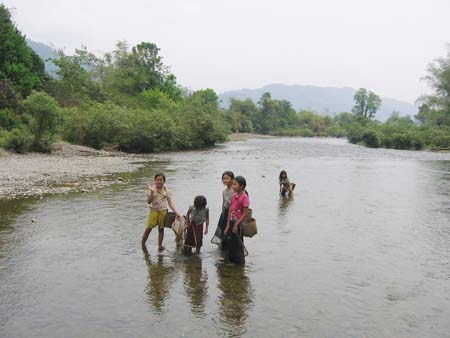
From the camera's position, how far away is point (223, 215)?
28.5 feet

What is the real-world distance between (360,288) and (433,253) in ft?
10.5

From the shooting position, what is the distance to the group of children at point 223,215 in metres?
8.05

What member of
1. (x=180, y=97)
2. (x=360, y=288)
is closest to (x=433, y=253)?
(x=360, y=288)

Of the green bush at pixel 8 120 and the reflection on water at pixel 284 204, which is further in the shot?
the green bush at pixel 8 120

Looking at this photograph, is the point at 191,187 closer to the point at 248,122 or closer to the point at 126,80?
the point at 126,80

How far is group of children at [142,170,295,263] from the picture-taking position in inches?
317

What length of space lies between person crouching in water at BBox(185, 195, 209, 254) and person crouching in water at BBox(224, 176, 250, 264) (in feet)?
1.73

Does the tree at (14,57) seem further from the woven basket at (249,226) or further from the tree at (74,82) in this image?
the woven basket at (249,226)

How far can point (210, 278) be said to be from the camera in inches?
293

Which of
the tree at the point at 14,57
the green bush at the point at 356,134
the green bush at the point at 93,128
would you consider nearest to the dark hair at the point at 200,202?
the green bush at the point at 93,128

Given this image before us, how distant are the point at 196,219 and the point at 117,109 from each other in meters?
38.7

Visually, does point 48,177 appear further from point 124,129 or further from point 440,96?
point 440,96

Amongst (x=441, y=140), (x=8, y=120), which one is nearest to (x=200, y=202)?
(x=8, y=120)

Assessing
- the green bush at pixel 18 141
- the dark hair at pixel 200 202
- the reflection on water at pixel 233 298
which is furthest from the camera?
the green bush at pixel 18 141
